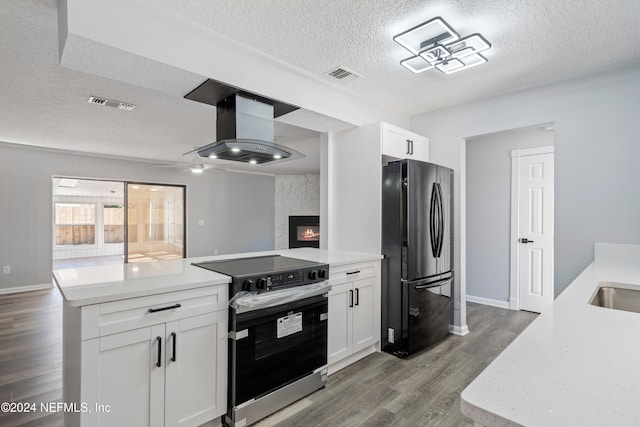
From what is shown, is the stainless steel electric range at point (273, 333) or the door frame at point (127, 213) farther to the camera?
the door frame at point (127, 213)

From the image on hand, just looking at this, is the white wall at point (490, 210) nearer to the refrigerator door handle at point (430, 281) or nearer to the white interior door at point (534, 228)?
the white interior door at point (534, 228)

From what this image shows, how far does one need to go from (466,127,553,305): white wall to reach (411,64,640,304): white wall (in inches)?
52.5

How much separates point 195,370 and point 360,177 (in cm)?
219

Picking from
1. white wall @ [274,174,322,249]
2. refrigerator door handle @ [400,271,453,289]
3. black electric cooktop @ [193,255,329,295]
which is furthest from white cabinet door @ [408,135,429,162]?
white wall @ [274,174,322,249]

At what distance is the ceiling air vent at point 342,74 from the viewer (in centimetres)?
260

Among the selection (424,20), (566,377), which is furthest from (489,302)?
(566,377)

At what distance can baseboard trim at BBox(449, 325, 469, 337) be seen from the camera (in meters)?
3.42

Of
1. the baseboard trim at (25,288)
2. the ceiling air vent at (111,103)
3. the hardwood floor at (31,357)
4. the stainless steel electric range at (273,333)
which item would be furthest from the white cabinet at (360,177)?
the baseboard trim at (25,288)

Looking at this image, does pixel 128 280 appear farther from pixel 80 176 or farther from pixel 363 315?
pixel 80 176

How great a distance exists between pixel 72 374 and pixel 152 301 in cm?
54

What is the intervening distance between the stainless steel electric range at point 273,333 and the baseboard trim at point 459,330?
1.79m

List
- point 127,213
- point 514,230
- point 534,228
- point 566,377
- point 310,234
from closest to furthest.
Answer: point 566,377 → point 534,228 → point 514,230 → point 127,213 → point 310,234

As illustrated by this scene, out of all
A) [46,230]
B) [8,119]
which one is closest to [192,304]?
[8,119]

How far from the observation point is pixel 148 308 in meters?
1.60
